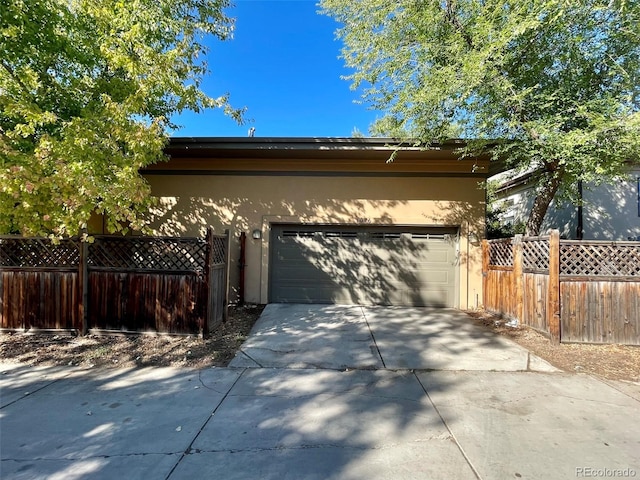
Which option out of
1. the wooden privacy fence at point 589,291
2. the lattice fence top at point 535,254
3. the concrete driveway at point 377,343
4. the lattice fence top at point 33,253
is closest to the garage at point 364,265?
the concrete driveway at point 377,343

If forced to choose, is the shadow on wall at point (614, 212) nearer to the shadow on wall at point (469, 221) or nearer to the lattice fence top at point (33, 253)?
the shadow on wall at point (469, 221)

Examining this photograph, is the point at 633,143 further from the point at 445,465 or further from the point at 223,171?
the point at 223,171

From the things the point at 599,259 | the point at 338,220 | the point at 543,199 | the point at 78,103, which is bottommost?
the point at 599,259

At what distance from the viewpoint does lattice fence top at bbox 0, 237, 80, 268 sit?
19.7 feet

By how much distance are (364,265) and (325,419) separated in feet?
18.5

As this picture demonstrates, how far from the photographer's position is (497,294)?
7.77 metres

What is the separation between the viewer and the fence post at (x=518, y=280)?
6723mm

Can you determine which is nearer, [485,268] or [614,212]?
[485,268]

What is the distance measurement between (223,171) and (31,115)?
4789mm

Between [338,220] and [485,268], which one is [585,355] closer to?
[485,268]

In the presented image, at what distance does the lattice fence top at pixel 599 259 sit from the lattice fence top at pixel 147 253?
20.1 ft

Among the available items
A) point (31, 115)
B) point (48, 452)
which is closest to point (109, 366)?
point (48, 452)

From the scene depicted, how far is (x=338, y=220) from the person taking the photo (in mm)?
8805

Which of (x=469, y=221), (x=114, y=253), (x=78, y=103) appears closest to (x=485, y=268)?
(x=469, y=221)
